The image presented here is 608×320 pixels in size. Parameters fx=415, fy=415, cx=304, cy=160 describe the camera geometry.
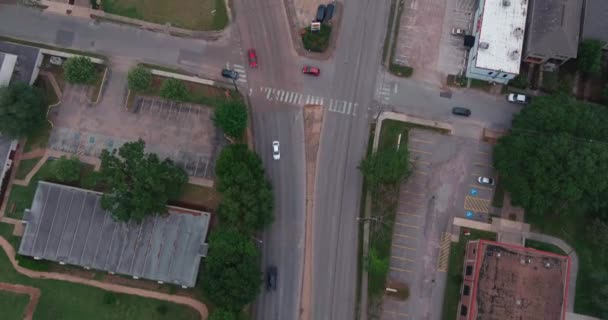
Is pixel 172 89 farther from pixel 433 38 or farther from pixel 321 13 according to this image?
pixel 433 38

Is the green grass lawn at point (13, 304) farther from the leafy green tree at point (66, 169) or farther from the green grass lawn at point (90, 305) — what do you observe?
the leafy green tree at point (66, 169)

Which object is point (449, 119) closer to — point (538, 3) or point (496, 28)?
point (496, 28)

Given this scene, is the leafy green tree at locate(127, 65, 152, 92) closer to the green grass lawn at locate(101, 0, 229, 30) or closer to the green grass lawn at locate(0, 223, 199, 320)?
the green grass lawn at locate(101, 0, 229, 30)

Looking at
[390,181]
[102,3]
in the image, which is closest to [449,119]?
[390,181]

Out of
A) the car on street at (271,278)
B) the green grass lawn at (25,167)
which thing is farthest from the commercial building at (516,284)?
the green grass lawn at (25,167)

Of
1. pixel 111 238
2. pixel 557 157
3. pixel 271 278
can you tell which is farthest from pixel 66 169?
pixel 557 157
